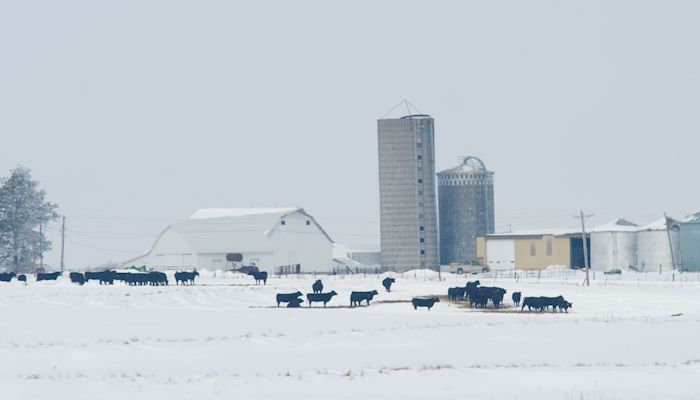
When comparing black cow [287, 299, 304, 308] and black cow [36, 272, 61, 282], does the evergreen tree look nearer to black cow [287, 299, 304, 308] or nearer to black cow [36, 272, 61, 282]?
black cow [36, 272, 61, 282]

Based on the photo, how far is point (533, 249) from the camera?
124312 mm

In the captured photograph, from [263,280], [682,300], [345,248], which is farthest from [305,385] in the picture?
[345,248]

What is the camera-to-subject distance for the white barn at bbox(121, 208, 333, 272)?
4921 inches

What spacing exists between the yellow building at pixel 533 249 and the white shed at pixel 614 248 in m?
2.20

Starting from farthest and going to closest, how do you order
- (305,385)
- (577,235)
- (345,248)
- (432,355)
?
1. (345,248)
2. (577,235)
3. (432,355)
4. (305,385)

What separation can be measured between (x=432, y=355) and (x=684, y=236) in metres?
84.6

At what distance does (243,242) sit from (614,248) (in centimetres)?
3498

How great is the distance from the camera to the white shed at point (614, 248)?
119125 millimetres

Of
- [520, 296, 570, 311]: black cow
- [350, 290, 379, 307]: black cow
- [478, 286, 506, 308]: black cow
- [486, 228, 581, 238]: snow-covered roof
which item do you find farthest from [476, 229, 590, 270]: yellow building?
[520, 296, 570, 311]: black cow

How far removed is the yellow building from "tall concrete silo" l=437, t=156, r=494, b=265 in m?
11.9

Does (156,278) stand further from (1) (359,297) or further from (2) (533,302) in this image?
(2) (533,302)

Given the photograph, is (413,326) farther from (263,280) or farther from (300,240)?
(300,240)

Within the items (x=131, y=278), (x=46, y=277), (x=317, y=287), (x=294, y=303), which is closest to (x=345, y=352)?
(x=294, y=303)

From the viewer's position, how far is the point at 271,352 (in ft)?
115
